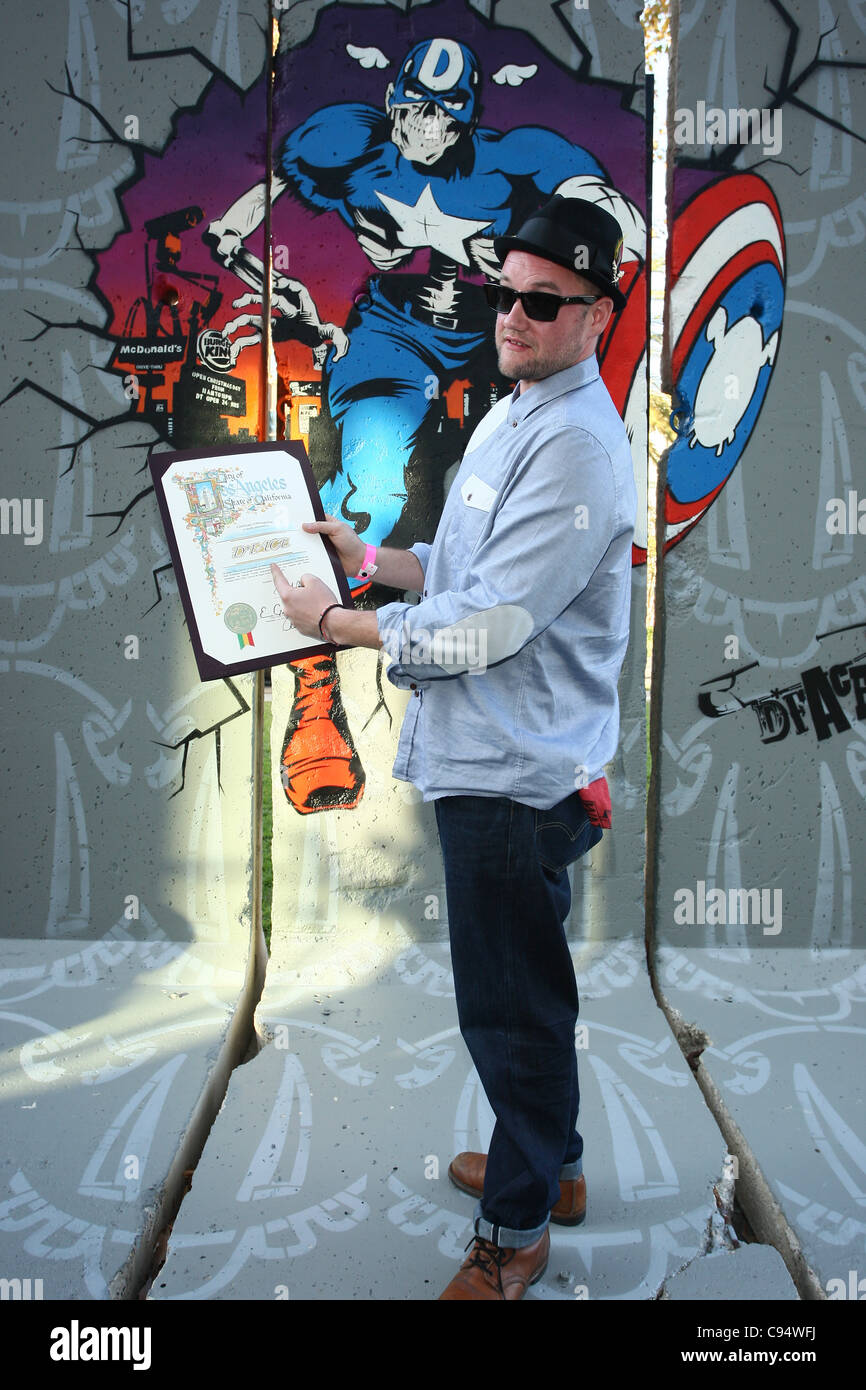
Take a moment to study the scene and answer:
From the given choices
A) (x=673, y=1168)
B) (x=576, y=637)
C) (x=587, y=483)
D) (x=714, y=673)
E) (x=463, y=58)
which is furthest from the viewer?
(x=714, y=673)

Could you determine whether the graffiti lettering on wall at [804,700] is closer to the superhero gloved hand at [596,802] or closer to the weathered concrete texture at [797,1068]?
the weathered concrete texture at [797,1068]

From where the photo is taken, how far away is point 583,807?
7.17 feet

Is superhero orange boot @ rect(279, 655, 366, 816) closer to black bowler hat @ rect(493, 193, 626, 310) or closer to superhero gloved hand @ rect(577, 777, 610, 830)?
superhero gloved hand @ rect(577, 777, 610, 830)

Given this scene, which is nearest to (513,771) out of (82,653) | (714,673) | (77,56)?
(714,673)

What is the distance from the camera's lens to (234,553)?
2379mm

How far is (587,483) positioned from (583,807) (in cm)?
69

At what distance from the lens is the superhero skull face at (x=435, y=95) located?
3355 millimetres

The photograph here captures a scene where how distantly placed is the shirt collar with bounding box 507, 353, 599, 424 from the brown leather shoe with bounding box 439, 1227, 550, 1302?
1789 mm

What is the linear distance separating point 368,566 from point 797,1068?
1.96 m

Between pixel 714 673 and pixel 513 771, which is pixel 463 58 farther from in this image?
pixel 513 771

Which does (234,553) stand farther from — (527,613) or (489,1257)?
(489,1257)

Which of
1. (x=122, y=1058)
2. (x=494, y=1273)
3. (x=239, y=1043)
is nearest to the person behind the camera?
(x=494, y=1273)

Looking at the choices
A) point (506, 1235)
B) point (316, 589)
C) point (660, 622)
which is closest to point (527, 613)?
point (316, 589)

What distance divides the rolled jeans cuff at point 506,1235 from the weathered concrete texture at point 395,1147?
136 millimetres
